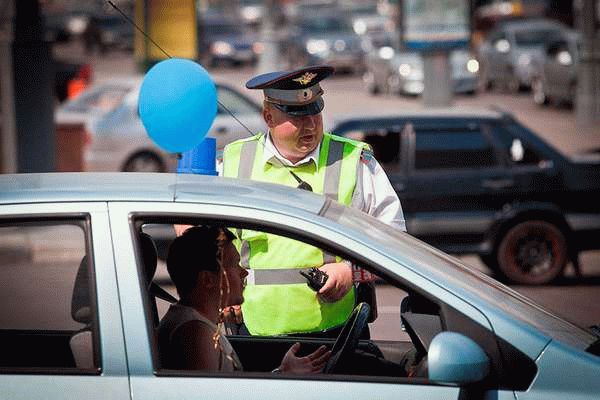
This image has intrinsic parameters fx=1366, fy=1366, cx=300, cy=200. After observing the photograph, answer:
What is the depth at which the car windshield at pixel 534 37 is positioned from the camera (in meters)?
31.8

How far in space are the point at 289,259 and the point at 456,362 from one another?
115 centimetres

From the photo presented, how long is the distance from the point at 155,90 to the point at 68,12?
174ft

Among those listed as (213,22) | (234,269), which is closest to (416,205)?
(234,269)

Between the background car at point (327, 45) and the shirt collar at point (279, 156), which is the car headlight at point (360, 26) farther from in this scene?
the shirt collar at point (279, 156)

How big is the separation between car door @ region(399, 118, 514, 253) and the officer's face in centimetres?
636

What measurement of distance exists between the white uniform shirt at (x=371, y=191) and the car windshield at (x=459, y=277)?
0.72m

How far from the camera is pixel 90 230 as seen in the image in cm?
384

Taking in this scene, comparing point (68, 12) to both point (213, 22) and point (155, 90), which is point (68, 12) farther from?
point (155, 90)

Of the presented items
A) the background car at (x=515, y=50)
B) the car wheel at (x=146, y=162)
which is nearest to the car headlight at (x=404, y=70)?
the background car at (x=515, y=50)

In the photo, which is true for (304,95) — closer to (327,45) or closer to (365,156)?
(365,156)

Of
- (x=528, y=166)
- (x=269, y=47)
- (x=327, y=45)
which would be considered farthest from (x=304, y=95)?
(x=327, y=45)

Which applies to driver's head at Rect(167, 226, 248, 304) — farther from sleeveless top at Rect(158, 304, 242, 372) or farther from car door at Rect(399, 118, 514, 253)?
car door at Rect(399, 118, 514, 253)

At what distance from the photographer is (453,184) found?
11.6 meters

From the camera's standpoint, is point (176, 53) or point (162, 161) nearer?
point (162, 161)
